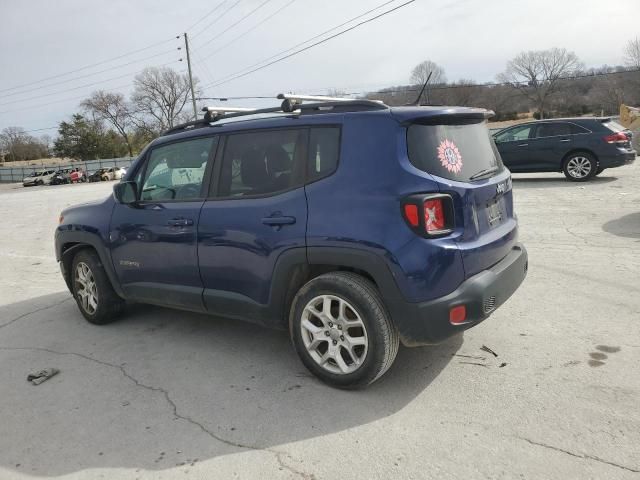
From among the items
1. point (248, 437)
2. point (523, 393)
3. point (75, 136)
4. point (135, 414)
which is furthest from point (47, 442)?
point (75, 136)

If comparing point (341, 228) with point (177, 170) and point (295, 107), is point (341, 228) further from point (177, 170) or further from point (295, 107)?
point (177, 170)

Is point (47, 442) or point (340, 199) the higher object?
point (340, 199)

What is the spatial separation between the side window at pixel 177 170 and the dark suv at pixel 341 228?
2cm

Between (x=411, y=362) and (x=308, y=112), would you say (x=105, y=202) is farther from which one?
(x=411, y=362)

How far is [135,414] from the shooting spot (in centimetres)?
319

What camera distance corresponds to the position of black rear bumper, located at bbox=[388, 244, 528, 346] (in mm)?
2902

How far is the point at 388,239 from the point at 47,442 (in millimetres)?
2341

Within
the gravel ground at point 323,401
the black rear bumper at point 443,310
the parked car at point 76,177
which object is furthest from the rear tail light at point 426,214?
the parked car at point 76,177

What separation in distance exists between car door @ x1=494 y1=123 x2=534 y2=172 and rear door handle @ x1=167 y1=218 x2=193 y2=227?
1109cm

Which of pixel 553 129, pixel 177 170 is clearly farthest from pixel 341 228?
pixel 553 129

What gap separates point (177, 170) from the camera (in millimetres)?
4172

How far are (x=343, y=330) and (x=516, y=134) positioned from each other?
38.7 ft

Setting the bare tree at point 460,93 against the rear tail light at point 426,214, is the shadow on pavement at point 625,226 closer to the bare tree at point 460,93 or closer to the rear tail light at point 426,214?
the rear tail light at point 426,214

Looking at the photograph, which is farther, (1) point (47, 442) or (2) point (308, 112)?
(2) point (308, 112)
